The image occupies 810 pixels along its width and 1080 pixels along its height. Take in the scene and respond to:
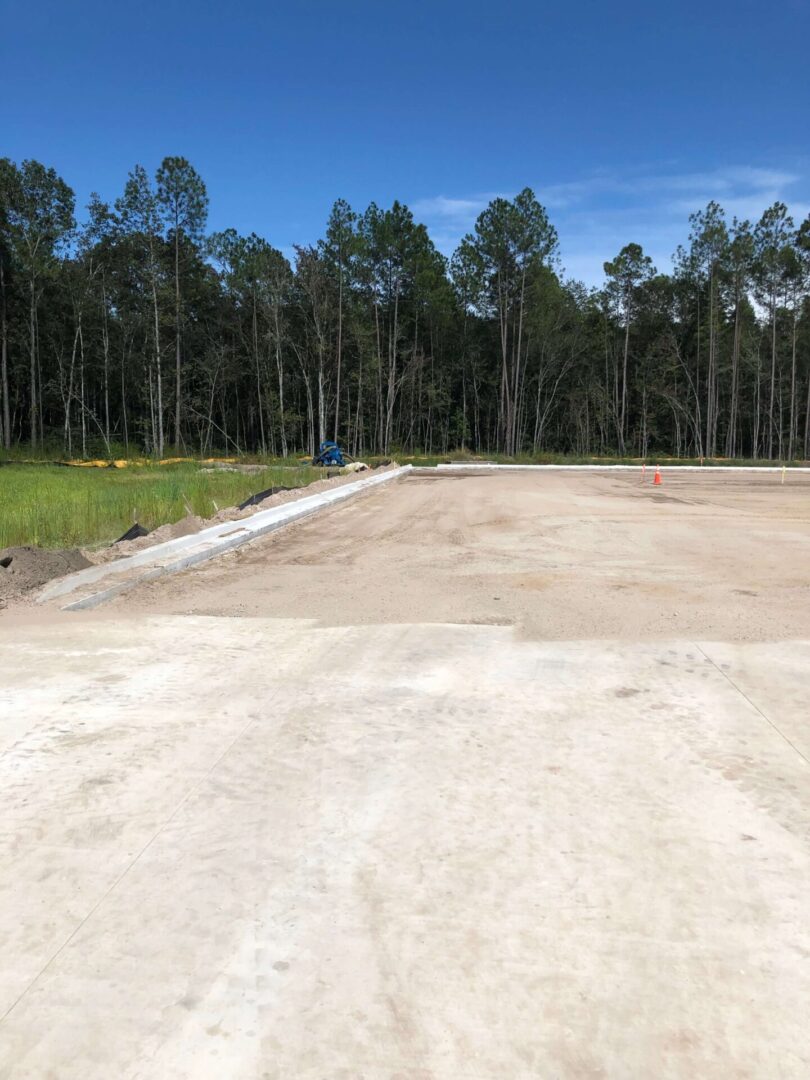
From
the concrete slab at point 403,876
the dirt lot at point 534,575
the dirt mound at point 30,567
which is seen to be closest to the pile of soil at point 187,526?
the dirt mound at point 30,567

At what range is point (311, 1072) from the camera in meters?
1.81

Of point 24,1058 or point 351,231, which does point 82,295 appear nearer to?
point 351,231

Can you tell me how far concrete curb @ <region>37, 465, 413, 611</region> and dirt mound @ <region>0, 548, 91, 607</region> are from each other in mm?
231

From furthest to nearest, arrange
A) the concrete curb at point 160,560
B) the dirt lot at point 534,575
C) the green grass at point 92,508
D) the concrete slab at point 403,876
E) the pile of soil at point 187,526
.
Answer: the green grass at point 92,508 → the pile of soil at point 187,526 → the concrete curb at point 160,560 → the dirt lot at point 534,575 → the concrete slab at point 403,876

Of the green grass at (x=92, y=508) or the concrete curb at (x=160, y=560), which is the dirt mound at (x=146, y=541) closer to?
the concrete curb at (x=160, y=560)

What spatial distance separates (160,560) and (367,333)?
4359 centimetres

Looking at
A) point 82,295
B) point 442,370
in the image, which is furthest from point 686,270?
point 82,295

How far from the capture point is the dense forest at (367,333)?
4428 centimetres

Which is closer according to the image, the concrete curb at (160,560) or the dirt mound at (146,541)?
the concrete curb at (160,560)

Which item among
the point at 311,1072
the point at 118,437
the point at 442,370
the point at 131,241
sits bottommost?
the point at 311,1072

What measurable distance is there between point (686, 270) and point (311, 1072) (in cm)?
6125

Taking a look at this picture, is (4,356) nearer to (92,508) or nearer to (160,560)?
(92,508)

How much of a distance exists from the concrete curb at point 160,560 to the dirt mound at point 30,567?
23cm

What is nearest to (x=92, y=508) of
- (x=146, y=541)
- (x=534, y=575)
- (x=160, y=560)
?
(x=146, y=541)
